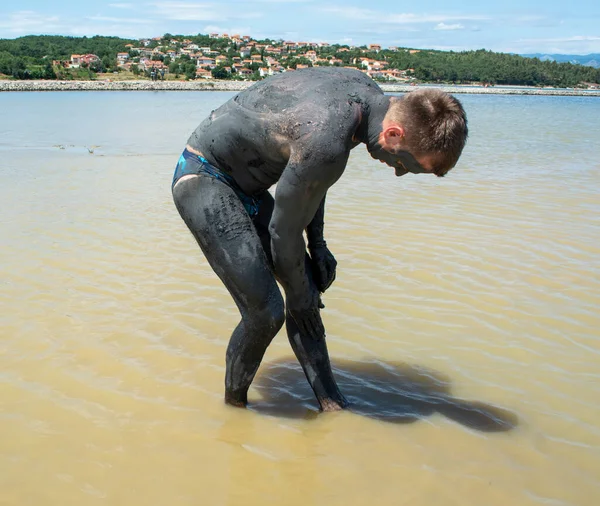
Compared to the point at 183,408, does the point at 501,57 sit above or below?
above

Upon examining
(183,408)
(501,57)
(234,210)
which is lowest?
(183,408)

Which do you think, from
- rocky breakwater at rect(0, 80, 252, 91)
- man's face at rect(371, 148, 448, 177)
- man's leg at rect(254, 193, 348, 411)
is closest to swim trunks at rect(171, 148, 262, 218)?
man's leg at rect(254, 193, 348, 411)

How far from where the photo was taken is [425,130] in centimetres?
265

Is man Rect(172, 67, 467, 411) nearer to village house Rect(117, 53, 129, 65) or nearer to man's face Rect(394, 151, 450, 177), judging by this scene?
man's face Rect(394, 151, 450, 177)

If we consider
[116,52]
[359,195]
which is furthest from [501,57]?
[359,195]

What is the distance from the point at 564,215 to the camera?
753 centimetres

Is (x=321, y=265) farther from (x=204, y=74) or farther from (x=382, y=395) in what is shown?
(x=204, y=74)

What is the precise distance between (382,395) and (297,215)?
1.43 meters

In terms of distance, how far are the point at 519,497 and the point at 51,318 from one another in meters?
3.22

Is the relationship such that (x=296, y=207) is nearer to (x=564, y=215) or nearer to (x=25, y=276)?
(x=25, y=276)

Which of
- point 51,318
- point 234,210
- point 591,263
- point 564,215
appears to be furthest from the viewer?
point 564,215

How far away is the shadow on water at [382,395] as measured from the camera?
344 cm

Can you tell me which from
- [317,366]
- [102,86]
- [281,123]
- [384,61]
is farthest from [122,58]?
[281,123]

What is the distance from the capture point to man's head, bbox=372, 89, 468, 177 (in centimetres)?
264
